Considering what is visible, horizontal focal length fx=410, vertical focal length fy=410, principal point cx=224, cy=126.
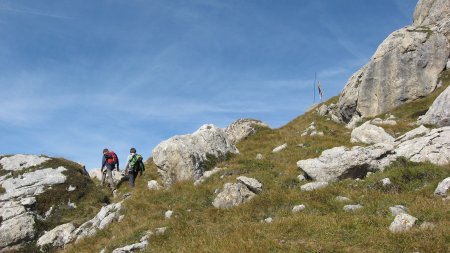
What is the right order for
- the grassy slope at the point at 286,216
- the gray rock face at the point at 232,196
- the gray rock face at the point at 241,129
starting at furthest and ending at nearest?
1. the gray rock face at the point at 241,129
2. the gray rock face at the point at 232,196
3. the grassy slope at the point at 286,216

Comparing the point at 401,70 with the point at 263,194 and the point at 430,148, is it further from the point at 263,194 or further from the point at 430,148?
the point at 263,194

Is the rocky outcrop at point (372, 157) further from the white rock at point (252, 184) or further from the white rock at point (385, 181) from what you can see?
the white rock at point (252, 184)

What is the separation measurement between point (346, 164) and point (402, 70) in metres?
20.6

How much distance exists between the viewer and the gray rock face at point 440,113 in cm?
2298

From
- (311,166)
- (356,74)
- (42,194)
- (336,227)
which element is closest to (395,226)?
(336,227)

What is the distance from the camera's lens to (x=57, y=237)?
20219 millimetres

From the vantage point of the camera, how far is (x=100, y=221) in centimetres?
1908

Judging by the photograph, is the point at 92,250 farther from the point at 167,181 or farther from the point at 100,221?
the point at 167,181

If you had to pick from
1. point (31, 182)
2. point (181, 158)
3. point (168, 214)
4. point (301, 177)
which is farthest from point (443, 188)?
point (31, 182)

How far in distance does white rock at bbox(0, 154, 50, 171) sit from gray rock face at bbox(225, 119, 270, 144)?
13822 mm

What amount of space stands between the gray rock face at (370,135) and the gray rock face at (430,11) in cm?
2488

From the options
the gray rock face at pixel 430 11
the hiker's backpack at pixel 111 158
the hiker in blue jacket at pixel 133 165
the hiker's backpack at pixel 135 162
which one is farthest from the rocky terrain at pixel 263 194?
the gray rock face at pixel 430 11

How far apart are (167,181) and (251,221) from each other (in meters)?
8.97

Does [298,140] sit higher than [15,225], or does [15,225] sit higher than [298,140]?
[298,140]
